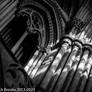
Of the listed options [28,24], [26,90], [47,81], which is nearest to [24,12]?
[28,24]

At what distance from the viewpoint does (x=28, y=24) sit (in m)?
8.35

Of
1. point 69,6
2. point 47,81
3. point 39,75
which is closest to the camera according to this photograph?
point 47,81

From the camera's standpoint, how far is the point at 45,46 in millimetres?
8875

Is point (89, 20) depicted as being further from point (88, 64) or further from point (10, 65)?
point (10, 65)

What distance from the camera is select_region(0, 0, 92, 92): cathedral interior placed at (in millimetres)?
4584

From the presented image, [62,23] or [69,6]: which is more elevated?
[69,6]

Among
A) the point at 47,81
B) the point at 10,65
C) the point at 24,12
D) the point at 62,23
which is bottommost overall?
the point at 47,81

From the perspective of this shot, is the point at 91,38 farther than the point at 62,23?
No

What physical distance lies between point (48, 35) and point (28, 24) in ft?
4.26

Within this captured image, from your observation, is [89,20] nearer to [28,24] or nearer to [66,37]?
[66,37]

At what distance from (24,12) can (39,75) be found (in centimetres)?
312

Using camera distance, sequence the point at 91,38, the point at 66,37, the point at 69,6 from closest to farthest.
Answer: the point at 66,37 → the point at 91,38 → the point at 69,6

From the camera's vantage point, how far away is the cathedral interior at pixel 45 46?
15.0 feet

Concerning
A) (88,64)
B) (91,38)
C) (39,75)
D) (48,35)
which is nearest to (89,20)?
(91,38)
